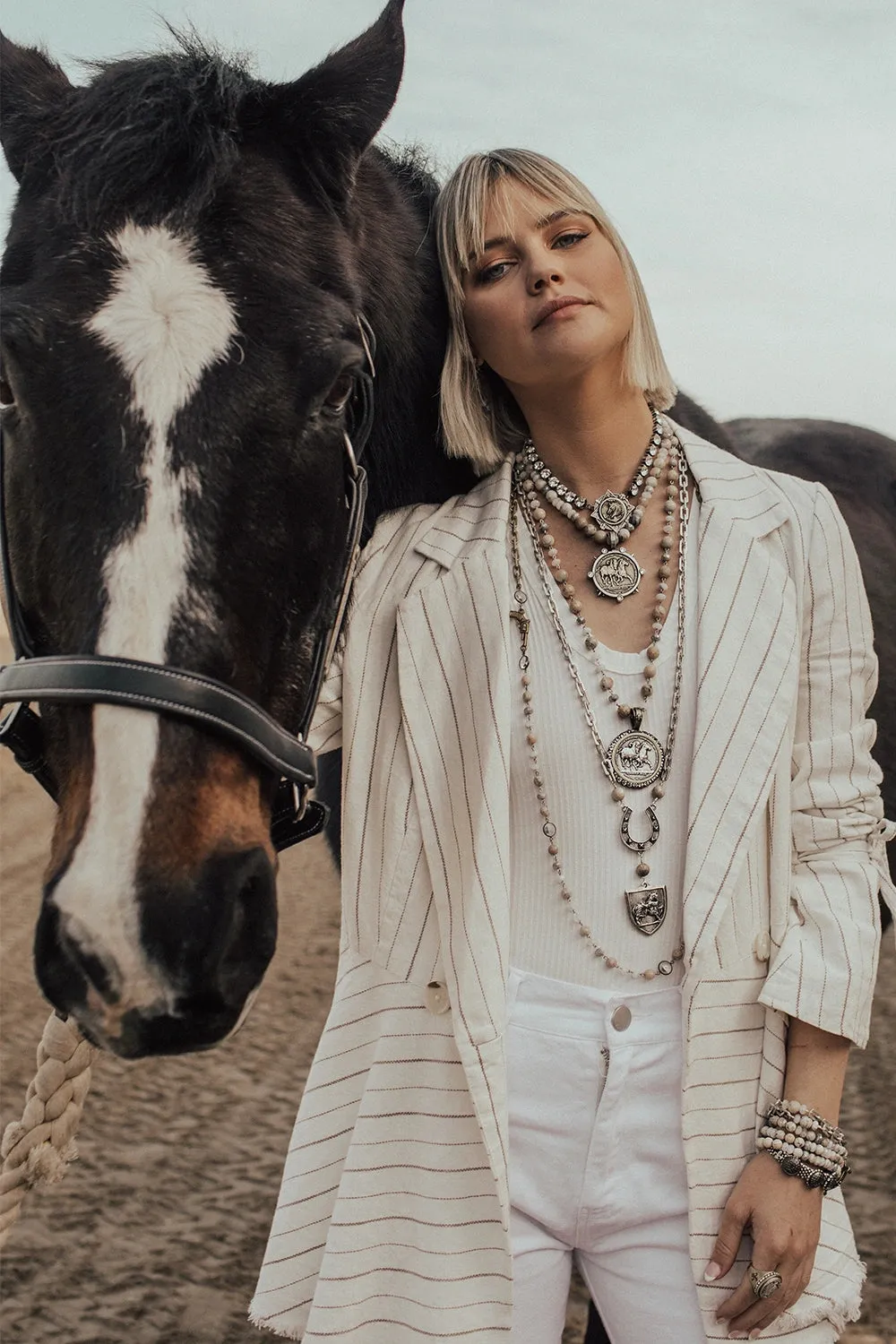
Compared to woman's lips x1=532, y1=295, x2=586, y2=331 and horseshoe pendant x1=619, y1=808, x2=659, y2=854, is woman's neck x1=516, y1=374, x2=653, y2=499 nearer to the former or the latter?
woman's lips x1=532, y1=295, x2=586, y2=331

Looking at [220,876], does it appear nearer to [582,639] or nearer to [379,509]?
[582,639]

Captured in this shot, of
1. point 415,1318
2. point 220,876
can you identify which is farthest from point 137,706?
point 415,1318

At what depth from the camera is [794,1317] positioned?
144cm

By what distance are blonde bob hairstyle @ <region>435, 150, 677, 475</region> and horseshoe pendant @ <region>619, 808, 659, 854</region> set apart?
1.88ft

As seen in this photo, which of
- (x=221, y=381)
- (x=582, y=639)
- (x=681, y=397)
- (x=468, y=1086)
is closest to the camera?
(x=221, y=381)

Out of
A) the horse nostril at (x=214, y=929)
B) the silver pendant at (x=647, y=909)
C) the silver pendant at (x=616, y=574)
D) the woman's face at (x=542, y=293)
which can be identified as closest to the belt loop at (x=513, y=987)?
the silver pendant at (x=647, y=909)

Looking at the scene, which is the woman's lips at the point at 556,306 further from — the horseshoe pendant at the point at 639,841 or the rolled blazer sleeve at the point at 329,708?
the horseshoe pendant at the point at 639,841

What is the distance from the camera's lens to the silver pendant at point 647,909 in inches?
57.6

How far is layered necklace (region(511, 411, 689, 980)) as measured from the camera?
147 centimetres

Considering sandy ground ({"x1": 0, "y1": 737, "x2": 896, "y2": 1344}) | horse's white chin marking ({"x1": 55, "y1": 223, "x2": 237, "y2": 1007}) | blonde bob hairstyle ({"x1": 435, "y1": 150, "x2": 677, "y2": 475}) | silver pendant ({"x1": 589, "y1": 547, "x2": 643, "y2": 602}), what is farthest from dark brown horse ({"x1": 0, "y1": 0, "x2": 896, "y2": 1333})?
sandy ground ({"x1": 0, "y1": 737, "x2": 896, "y2": 1344})

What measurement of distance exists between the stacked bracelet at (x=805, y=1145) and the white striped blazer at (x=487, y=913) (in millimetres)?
41

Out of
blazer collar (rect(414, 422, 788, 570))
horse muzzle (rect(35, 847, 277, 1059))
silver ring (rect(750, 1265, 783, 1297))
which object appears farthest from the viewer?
blazer collar (rect(414, 422, 788, 570))

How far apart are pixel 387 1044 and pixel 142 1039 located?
1.44 feet

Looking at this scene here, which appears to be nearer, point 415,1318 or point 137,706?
point 137,706
